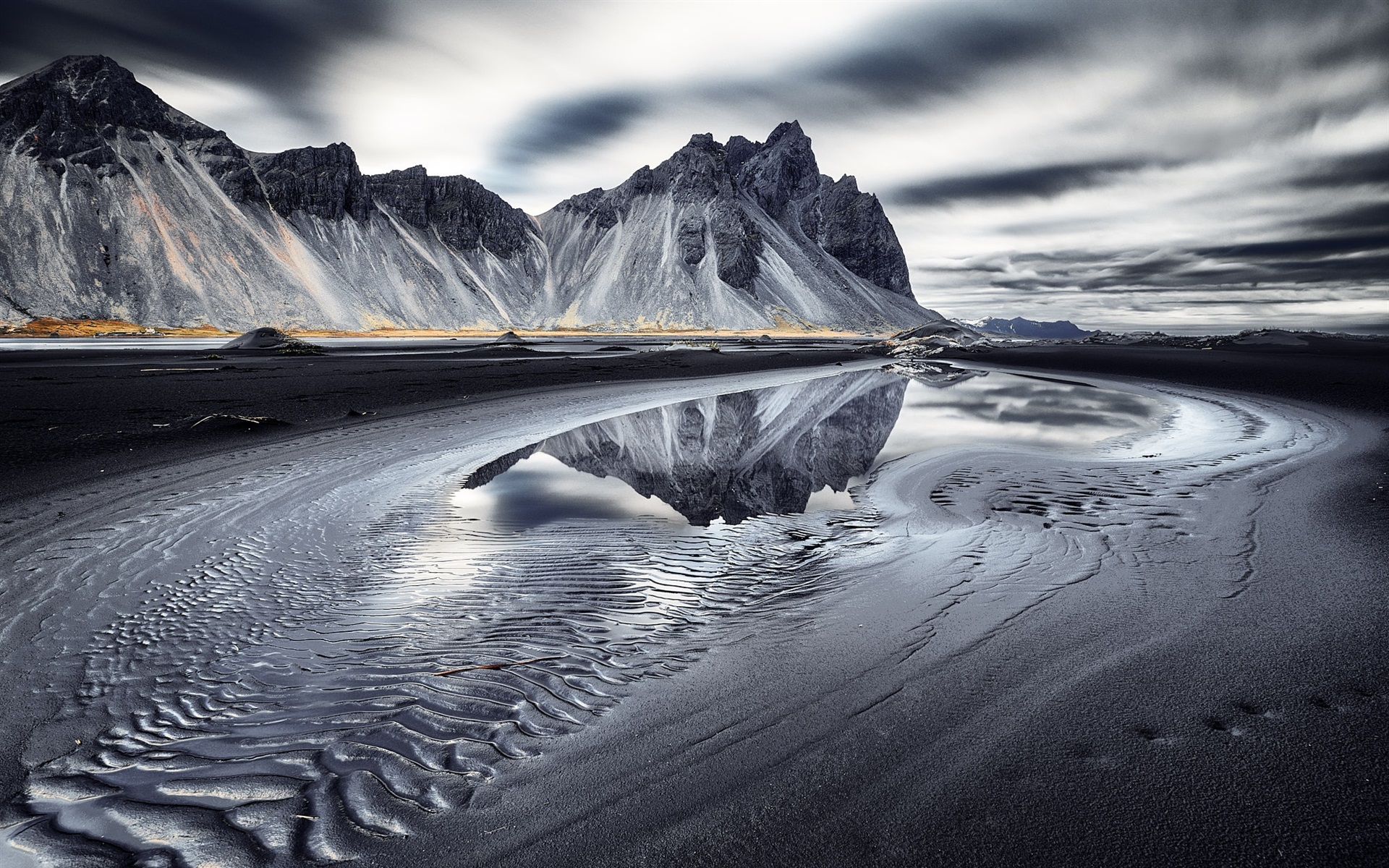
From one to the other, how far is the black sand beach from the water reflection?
3.75m

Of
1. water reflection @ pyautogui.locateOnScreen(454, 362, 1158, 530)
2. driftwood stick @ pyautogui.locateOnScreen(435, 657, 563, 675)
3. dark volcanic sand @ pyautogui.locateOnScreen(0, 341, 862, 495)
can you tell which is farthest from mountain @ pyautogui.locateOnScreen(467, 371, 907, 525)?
dark volcanic sand @ pyautogui.locateOnScreen(0, 341, 862, 495)

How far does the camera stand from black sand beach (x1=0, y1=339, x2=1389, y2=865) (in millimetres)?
2570

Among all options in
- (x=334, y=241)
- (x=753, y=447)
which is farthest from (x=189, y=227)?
(x=753, y=447)

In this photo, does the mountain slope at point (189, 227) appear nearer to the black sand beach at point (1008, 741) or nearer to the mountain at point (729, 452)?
the mountain at point (729, 452)

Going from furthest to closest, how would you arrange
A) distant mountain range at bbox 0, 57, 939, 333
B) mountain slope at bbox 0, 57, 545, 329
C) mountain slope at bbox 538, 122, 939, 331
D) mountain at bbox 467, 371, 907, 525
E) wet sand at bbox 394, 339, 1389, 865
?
mountain slope at bbox 538, 122, 939, 331
distant mountain range at bbox 0, 57, 939, 333
mountain slope at bbox 0, 57, 545, 329
mountain at bbox 467, 371, 907, 525
wet sand at bbox 394, 339, 1389, 865

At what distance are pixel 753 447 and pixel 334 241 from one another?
142973 millimetres

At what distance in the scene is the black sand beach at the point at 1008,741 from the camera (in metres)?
2.57

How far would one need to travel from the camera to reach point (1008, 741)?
128 inches

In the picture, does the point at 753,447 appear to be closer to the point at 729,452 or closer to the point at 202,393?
the point at 729,452

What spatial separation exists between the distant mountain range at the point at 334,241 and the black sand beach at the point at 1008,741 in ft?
390

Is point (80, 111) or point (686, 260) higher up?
point (80, 111)

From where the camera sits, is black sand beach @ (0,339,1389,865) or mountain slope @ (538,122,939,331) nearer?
black sand beach @ (0,339,1389,865)

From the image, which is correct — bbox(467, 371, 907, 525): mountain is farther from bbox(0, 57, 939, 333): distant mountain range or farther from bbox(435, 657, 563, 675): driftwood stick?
bbox(0, 57, 939, 333): distant mountain range

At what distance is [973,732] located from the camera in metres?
3.34
